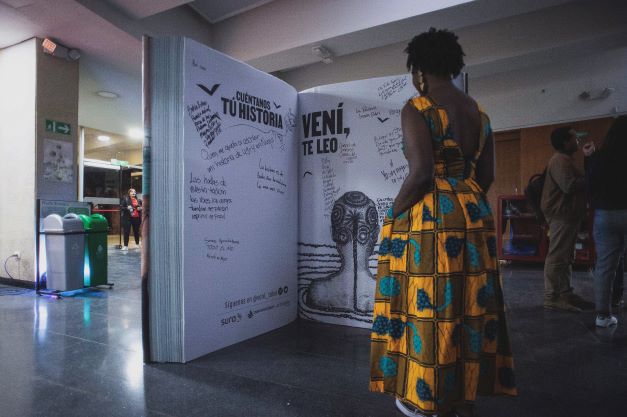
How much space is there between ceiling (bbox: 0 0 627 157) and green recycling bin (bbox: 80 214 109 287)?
221 centimetres

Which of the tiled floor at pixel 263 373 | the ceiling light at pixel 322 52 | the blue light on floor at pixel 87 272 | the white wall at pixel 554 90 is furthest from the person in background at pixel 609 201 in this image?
the blue light on floor at pixel 87 272

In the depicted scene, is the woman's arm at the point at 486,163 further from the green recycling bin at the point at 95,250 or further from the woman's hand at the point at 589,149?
the green recycling bin at the point at 95,250

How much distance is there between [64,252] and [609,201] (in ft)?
16.2

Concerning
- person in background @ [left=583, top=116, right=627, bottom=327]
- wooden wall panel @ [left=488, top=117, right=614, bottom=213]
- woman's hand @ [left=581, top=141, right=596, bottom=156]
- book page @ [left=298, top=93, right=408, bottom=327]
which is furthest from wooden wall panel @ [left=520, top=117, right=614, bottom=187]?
book page @ [left=298, top=93, right=408, bottom=327]

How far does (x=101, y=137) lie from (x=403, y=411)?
11.4 metres

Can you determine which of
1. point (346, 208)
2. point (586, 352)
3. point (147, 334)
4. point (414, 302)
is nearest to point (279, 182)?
point (346, 208)

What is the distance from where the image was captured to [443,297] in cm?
126

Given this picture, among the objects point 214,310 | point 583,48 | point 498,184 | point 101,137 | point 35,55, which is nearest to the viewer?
point 214,310

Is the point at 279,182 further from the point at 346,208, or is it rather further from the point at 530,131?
the point at 530,131

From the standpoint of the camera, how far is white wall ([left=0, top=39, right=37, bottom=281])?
4.57m

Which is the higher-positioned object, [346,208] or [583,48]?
[583,48]

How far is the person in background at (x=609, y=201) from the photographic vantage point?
2.53 m

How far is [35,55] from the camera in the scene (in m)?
4.55

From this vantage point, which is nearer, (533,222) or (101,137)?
(533,222)
